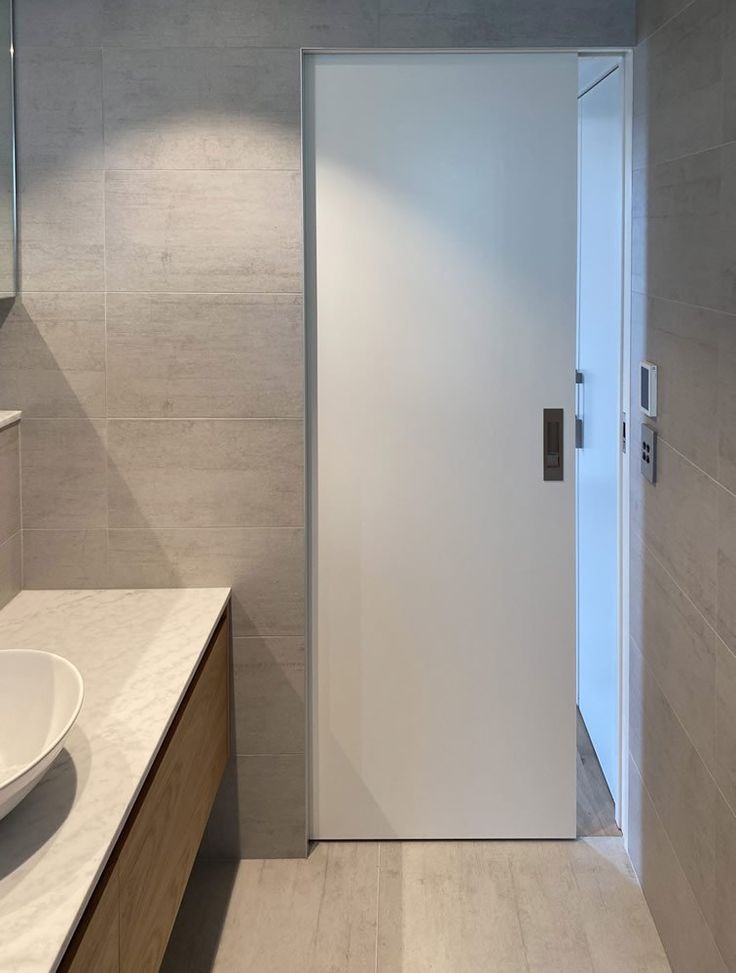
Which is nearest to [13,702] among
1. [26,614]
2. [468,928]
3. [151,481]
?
Result: [26,614]

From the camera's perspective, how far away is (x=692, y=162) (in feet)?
7.53

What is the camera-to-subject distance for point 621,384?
9.84 feet

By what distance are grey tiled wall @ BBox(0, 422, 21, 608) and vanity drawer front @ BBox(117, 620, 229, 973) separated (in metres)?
0.51

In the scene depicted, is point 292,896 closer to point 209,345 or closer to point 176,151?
point 209,345

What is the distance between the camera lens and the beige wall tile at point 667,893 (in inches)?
90.8

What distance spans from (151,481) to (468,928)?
131 cm

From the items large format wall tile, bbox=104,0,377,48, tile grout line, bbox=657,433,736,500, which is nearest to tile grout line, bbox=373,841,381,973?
tile grout line, bbox=657,433,736,500

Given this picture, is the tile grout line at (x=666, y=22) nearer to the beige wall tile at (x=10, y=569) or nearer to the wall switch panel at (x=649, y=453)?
the wall switch panel at (x=649, y=453)

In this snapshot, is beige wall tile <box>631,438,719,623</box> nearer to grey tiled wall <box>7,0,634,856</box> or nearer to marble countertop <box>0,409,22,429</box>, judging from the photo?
grey tiled wall <box>7,0,634,856</box>

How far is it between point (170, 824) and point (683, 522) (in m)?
1.17

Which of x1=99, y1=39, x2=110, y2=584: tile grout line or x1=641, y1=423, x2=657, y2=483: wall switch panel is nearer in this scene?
x1=641, y1=423, x2=657, y2=483: wall switch panel

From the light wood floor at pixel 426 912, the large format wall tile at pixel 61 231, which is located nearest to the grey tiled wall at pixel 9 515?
the large format wall tile at pixel 61 231

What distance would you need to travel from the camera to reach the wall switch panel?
8.78 feet

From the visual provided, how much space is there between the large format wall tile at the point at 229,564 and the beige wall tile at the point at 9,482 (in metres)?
0.24
